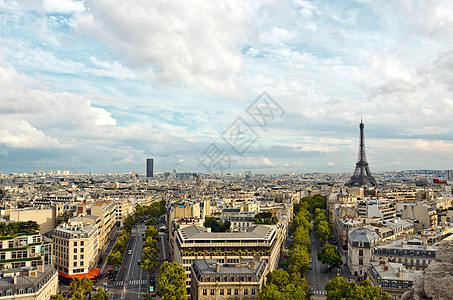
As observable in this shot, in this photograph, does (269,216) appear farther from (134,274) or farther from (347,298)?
(347,298)

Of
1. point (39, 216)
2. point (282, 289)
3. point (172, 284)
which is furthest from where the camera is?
point (39, 216)

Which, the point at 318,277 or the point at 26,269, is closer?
the point at 26,269

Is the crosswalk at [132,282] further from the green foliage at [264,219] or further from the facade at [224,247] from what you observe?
the green foliage at [264,219]

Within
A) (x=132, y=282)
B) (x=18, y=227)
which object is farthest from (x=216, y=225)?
(x=18, y=227)

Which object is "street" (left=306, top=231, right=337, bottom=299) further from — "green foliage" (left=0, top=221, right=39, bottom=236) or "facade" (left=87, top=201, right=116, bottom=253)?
"green foliage" (left=0, top=221, right=39, bottom=236)

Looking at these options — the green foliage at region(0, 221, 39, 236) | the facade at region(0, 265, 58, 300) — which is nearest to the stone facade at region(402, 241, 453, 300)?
the facade at region(0, 265, 58, 300)

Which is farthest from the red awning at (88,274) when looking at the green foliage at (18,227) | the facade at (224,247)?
the green foliage at (18,227)

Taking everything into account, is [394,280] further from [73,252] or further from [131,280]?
[73,252]
